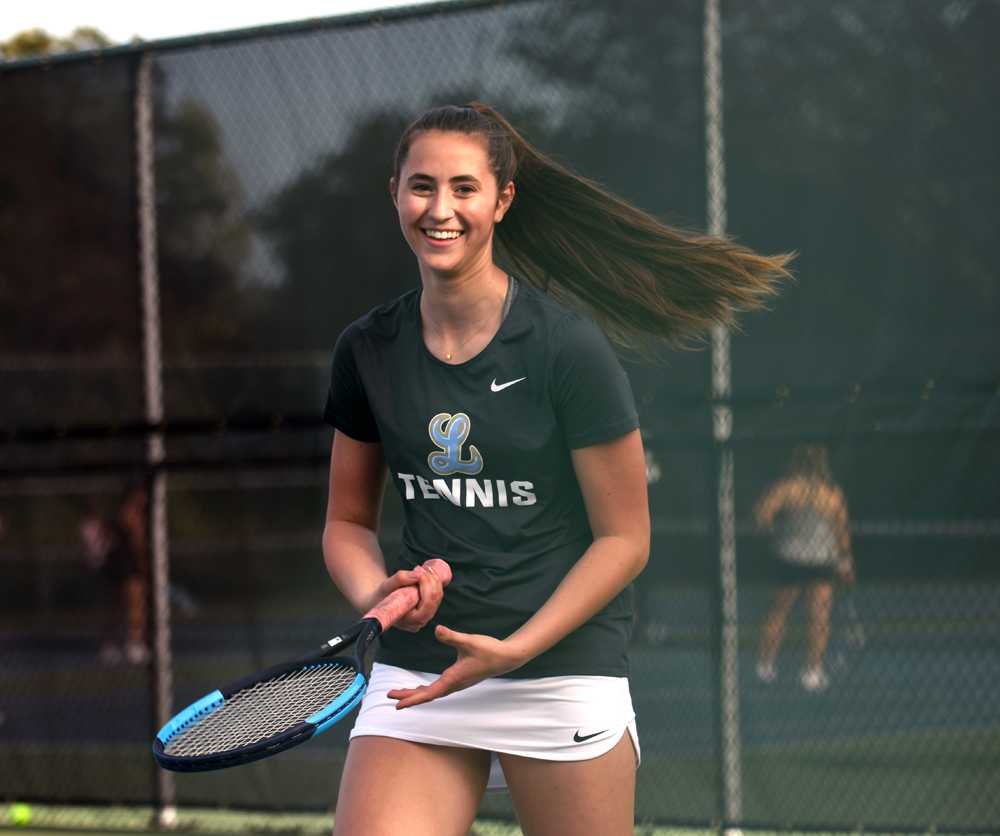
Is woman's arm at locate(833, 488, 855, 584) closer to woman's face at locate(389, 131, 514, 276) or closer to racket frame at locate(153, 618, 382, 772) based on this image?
woman's face at locate(389, 131, 514, 276)

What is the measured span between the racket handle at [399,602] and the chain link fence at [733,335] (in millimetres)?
2242

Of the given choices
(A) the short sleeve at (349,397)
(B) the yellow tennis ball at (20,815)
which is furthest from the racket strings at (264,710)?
(B) the yellow tennis ball at (20,815)

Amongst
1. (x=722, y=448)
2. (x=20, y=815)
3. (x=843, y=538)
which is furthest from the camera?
(x=20, y=815)

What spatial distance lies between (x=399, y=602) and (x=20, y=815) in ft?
12.6

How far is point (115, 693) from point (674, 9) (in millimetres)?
4192

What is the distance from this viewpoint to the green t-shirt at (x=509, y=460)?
2801mm

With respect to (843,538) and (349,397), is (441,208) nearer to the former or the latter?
(349,397)

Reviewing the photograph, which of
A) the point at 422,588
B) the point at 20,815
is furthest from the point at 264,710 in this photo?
the point at 20,815

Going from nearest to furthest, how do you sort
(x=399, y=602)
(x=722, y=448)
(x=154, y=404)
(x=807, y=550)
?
(x=399, y=602) < (x=722, y=448) < (x=807, y=550) < (x=154, y=404)

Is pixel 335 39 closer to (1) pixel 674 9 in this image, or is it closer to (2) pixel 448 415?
(1) pixel 674 9

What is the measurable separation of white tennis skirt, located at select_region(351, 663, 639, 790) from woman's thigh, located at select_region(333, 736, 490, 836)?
34 millimetres

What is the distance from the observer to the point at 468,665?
259 centimetres

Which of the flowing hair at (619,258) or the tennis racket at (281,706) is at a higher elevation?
the flowing hair at (619,258)

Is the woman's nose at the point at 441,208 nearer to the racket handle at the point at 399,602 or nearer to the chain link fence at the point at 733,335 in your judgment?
the racket handle at the point at 399,602
